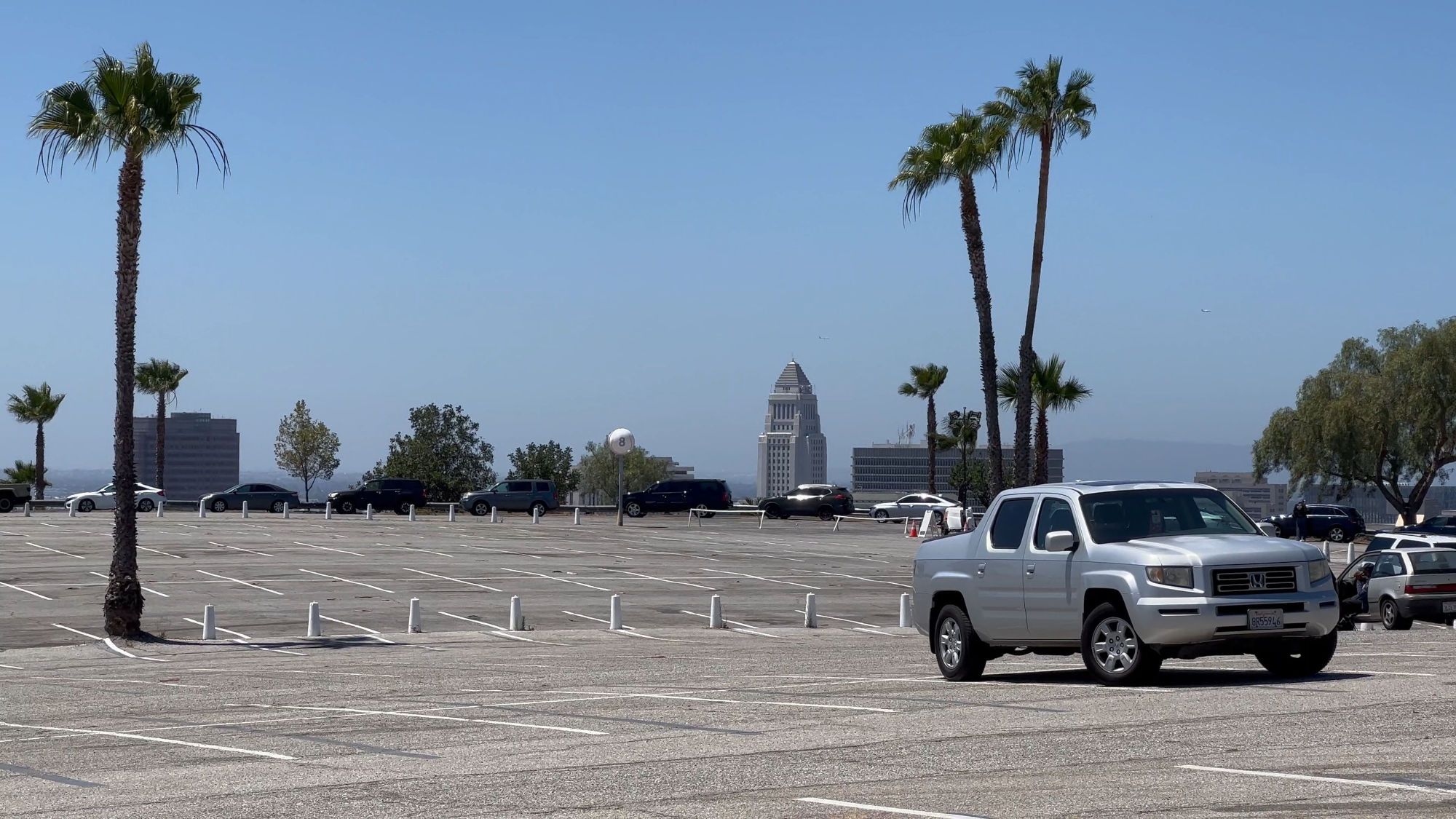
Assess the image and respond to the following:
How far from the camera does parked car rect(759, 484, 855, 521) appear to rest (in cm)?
7175

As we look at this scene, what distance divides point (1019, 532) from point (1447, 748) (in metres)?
5.23

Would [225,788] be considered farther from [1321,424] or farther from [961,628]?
[1321,424]

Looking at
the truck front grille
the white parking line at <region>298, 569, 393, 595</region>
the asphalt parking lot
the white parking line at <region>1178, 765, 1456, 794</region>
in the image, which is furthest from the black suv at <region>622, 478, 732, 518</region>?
the white parking line at <region>1178, 765, 1456, 794</region>

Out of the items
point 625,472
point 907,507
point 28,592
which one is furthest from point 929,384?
point 625,472

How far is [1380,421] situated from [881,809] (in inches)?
2804

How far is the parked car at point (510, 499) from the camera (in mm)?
70500

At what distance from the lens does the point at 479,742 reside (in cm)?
1021

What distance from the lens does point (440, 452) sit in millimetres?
106312

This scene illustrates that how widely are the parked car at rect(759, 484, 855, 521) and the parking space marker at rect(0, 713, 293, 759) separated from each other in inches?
2334

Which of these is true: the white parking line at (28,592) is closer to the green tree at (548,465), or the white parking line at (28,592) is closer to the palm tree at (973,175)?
the palm tree at (973,175)

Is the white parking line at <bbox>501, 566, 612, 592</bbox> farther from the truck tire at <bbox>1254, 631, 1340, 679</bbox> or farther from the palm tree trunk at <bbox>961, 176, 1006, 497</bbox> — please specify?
the truck tire at <bbox>1254, 631, 1340, 679</bbox>

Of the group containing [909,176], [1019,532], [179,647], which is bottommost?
[179,647]

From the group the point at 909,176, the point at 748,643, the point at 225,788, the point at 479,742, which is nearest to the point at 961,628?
the point at 479,742

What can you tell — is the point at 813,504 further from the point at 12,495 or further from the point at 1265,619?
the point at 1265,619
